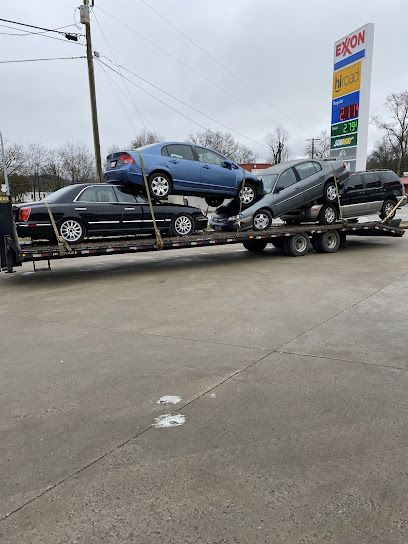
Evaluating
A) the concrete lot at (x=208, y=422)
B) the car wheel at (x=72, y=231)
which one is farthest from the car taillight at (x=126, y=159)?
the concrete lot at (x=208, y=422)

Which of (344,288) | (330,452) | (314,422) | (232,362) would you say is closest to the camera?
(330,452)

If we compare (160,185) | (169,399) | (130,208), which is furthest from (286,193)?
(169,399)

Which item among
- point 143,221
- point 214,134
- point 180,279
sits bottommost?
point 180,279

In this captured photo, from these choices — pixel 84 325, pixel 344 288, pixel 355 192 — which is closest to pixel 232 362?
pixel 84 325

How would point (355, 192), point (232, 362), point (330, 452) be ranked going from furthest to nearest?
point (355, 192)
point (232, 362)
point (330, 452)

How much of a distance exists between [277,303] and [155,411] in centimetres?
413

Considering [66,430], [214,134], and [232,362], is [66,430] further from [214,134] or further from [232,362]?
[214,134]

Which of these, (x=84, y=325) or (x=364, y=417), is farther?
(x=84, y=325)

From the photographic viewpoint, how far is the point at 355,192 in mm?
14141

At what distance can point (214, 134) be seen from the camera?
8169 cm

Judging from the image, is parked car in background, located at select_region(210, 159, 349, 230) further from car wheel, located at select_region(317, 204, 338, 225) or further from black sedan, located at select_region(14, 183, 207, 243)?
black sedan, located at select_region(14, 183, 207, 243)

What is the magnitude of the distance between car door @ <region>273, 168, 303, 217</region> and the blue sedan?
88cm

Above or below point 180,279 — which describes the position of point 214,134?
above

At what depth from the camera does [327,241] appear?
1373 cm
